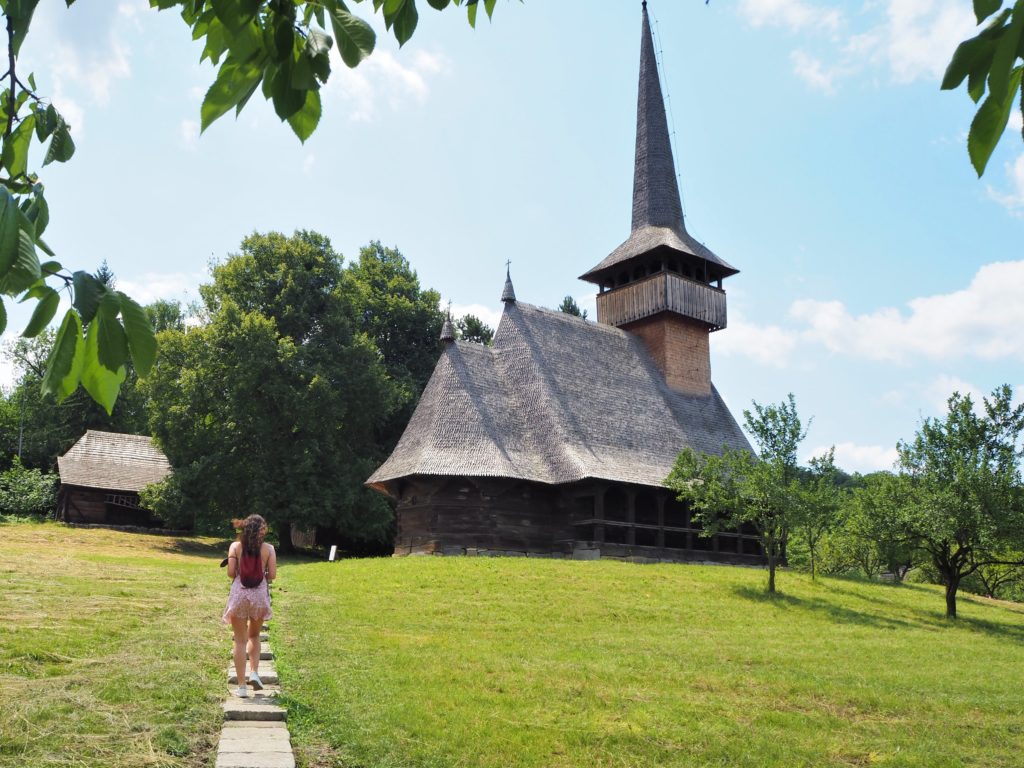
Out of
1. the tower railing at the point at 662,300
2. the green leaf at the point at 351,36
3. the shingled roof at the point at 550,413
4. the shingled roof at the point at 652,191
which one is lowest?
the green leaf at the point at 351,36

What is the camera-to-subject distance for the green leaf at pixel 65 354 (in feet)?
7.13

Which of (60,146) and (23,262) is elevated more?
(60,146)

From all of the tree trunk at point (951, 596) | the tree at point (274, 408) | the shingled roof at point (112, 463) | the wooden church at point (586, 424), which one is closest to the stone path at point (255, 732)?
the wooden church at point (586, 424)

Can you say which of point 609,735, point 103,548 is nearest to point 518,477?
point 103,548

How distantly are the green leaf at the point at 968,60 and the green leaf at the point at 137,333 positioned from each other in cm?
206

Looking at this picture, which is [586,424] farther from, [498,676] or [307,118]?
[307,118]

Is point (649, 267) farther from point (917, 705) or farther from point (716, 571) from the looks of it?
point (917, 705)

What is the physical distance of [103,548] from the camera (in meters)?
30.0

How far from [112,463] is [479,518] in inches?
991

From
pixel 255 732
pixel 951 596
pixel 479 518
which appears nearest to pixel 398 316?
pixel 479 518

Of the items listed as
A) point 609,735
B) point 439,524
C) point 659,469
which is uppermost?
point 659,469

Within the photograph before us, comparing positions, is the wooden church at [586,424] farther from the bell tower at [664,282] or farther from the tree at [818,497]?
the tree at [818,497]

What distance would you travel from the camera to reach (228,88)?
2.56 metres

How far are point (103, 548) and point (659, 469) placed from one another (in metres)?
18.3
